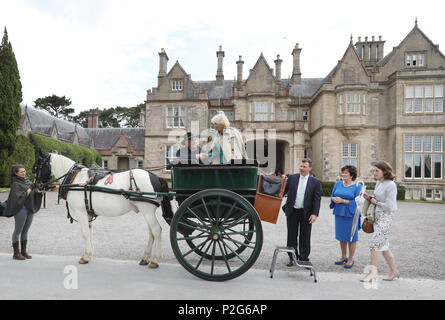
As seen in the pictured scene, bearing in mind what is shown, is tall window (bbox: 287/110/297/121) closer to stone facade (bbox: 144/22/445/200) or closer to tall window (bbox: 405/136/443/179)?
stone facade (bbox: 144/22/445/200)

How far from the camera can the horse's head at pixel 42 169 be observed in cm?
445

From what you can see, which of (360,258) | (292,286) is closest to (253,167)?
(292,286)

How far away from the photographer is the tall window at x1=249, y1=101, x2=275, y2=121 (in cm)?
2292

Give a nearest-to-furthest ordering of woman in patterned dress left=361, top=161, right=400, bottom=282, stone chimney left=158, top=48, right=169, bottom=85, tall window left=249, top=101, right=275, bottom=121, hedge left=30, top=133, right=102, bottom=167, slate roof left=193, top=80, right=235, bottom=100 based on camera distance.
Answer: woman in patterned dress left=361, top=161, right=400, bottom=282, hedge left=30, top=133, right=102, bottom=167, tall window left=249, top=101, right=275, bottom=121, stone chimney left=158, top=48, right=169, bottom=85, slate roof left=193, top=80, right=235, bottom=100

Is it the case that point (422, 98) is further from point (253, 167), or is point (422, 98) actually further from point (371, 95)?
point (253, 167)

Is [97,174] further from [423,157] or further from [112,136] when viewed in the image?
[112,136]

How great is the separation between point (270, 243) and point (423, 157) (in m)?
18.4

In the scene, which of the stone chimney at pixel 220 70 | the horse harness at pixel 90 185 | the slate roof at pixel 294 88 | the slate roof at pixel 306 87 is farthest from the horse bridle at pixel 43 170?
the stone chimney at pixel 220 70

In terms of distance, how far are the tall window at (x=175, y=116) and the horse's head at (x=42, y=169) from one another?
62.3 feet

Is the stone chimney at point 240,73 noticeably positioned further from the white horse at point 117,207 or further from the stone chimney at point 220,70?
the white horse at point 117,207

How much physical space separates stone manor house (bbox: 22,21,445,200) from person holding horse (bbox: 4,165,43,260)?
17452mm

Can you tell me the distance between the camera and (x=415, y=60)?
19.9 metres

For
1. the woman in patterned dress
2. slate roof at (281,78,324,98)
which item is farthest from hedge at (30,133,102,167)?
slate roof at (281,78,324,98)

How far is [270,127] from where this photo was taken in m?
20.9
